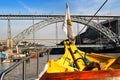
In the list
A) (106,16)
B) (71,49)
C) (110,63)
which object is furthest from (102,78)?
(106,16)

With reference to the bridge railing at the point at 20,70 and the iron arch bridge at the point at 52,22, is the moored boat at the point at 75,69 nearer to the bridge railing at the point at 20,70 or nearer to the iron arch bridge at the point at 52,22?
the bridge railing at the point at 20,70

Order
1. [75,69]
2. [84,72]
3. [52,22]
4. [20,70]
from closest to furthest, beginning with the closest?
[84,72] → [20,70] → [75,69] → [52,22]

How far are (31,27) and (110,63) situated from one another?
283 feet

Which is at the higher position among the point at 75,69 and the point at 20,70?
the point at 20,70

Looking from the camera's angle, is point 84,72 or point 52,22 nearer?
point 84,72

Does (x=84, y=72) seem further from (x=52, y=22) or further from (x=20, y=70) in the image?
(x=52, y=22)

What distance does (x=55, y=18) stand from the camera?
100312 millimetres

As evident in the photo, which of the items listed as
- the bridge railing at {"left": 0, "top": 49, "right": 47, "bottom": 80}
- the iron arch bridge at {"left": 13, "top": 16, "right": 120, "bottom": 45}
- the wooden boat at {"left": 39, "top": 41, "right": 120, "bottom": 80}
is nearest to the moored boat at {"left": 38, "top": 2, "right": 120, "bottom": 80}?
the wooden boat at {"left": 39, "top": 41, "right": 120, "bottom": 80}

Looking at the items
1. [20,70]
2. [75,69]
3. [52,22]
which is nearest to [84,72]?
[20,70]

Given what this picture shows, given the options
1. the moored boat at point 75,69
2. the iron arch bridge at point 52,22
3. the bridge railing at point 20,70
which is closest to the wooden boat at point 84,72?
the moored boat at point 75,69

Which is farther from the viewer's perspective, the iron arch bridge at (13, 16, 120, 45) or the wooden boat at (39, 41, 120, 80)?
the iron arch bridge at (13, 16, 120, 45)

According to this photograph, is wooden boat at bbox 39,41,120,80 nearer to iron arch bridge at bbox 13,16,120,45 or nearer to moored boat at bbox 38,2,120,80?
moored boat at bbox 38,2,120,80

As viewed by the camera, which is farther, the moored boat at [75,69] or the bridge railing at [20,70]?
the moored boat at [75,69]

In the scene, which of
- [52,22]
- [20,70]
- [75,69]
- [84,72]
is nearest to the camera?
[84,72]
